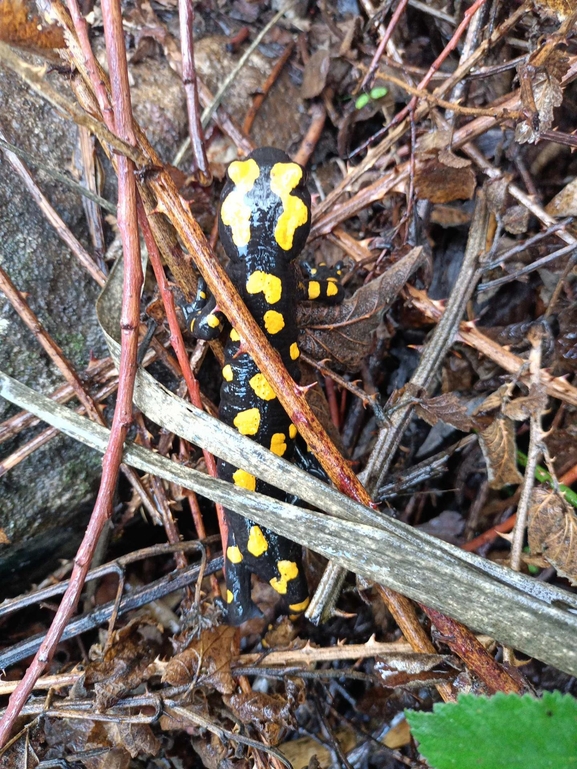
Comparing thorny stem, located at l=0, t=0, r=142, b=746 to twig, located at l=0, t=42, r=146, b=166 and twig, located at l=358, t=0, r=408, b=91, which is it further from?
twig, located at l=358, t=0, r=408, b=91

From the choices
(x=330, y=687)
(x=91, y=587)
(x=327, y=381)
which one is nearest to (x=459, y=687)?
(x=330, y=687)

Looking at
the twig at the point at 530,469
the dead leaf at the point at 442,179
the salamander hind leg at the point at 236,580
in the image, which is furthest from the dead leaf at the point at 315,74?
the salamander hind leg at the point at 236,580

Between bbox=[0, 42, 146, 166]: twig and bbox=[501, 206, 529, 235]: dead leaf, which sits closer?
bbox=[0, 42, 146, 166]: twig

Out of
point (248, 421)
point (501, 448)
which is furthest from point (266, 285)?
point (501, 448)

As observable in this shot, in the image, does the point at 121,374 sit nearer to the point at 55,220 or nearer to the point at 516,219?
the point at 55,220

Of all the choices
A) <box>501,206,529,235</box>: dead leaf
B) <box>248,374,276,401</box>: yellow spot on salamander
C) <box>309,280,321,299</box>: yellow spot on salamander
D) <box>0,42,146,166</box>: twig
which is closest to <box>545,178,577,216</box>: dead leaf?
<box>501,206,529,235</box>: dead leaf

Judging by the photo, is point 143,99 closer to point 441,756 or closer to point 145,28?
point 145,28
